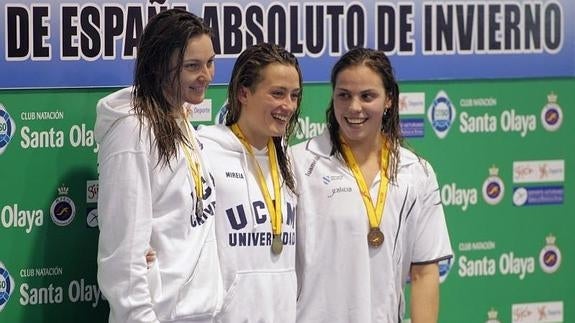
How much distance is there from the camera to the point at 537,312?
20.6 ft

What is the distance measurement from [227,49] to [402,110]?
0.85m

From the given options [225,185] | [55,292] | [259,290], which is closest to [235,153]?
[225,185]

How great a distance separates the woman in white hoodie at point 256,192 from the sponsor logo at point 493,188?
1.38 metres

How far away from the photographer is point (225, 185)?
4.85 metres

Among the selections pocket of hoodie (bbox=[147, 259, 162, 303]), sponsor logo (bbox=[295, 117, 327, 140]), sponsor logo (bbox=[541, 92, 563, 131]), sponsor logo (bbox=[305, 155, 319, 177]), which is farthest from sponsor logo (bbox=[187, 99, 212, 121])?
sponsor logo (bbox=[541, 92, 563, 131])

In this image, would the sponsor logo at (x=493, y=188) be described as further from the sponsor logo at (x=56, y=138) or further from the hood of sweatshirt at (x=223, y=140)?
the sponsor logo at (x=56, y=138)

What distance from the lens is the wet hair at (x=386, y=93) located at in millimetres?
5109

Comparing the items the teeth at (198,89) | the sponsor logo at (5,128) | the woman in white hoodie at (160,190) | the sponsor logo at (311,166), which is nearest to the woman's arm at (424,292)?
the sponsor logo at (311,166)

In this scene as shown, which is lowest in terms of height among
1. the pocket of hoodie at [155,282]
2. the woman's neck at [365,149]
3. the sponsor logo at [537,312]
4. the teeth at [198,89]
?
the sponsor logo at [537,312]

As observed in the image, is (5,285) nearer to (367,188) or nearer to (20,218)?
(20,218)

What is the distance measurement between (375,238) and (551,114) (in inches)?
57.7

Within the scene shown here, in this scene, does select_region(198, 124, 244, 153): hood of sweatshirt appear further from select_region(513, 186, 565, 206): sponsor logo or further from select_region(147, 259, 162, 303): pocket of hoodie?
select_region(513, 186, 565, 206): sponsor logo

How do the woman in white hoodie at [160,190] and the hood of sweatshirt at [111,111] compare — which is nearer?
the woman in white hoodie at [160,190]

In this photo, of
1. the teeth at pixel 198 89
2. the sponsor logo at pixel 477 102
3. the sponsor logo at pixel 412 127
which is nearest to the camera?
the teeth at pixel 198 89
